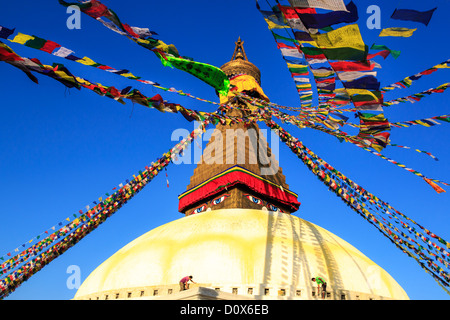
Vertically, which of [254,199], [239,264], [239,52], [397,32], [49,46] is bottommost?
[239,264]

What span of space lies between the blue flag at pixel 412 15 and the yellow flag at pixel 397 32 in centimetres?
34

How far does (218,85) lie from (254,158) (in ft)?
29.5

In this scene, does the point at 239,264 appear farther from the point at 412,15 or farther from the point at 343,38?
the point at 412,15

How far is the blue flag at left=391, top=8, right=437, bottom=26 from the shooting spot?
4039mm

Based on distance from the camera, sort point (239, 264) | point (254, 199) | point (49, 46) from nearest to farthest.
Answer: point (49, 46) → point (239, 264) → point (254, 199)

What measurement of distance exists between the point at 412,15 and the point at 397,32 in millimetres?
415

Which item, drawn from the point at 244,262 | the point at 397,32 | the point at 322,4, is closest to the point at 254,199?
the point at 244,262

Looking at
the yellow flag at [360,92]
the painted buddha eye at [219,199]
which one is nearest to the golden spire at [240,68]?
the painted buddha eye at [219,199]

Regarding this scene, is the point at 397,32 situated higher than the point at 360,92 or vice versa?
the point at 397,32

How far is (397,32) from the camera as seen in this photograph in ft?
14.7

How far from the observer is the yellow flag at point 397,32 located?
14.6 ft

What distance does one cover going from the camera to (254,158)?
15.5 meters

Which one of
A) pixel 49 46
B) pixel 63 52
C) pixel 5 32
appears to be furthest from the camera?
pixel 63 52
